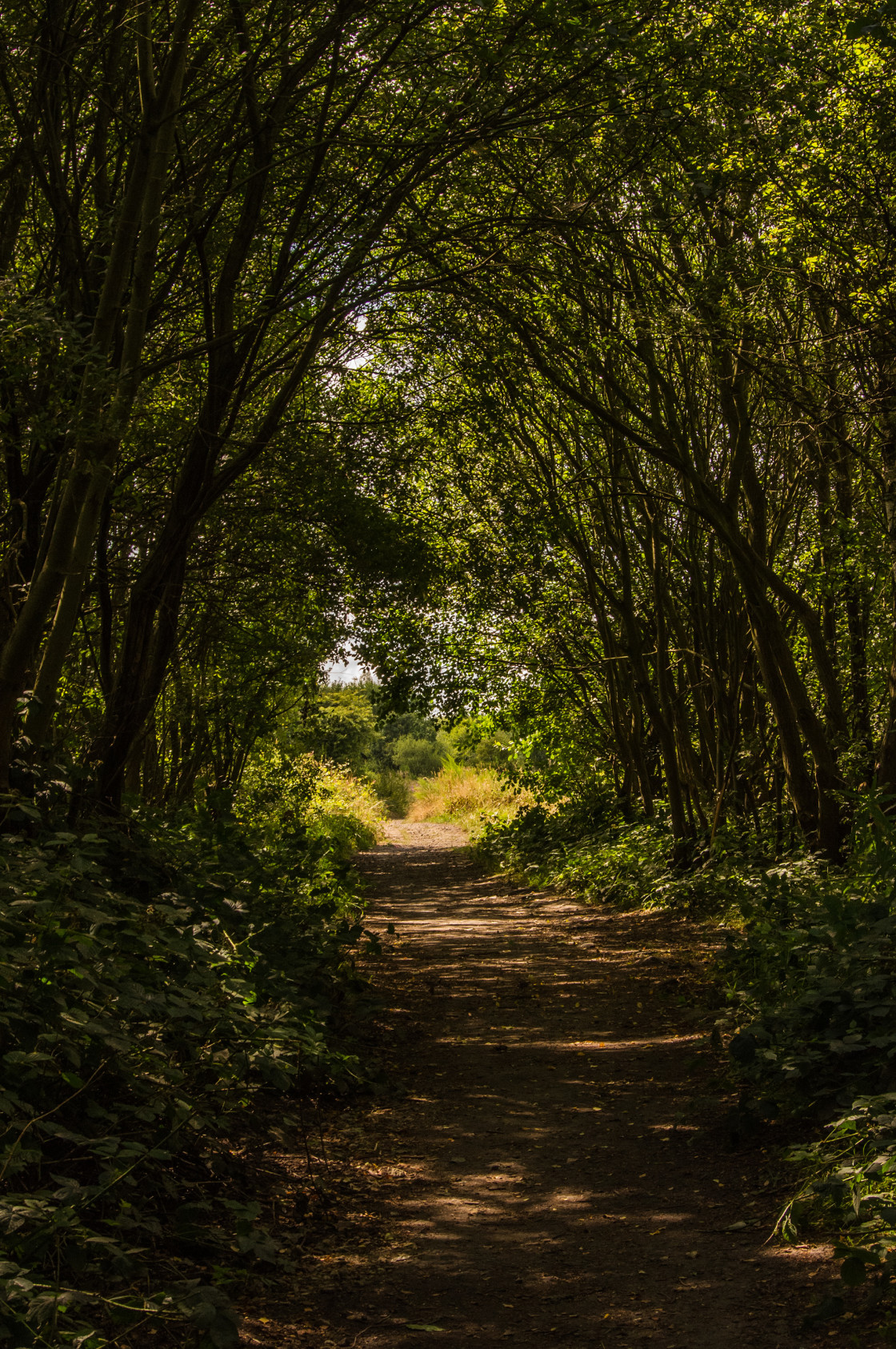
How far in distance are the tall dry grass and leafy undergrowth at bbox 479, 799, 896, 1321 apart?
1762cm

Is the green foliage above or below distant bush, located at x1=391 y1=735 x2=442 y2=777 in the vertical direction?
above

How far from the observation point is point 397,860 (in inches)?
843

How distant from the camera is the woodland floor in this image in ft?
10.1

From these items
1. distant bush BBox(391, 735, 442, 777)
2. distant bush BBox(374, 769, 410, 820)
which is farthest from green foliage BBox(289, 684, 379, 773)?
distant bush BBox(391, 735, 442, 777)

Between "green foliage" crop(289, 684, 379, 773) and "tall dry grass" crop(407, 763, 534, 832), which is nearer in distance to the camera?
"green foliage" crop(289, 684, 379, 773)

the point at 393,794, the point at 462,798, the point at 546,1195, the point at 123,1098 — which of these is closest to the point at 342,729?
the point at 462,798

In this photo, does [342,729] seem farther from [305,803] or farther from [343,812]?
[305,803]

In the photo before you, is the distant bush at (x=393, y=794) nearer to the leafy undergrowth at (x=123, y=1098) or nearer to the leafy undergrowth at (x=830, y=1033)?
the leafy undergrowth at (x=830, y=1033)

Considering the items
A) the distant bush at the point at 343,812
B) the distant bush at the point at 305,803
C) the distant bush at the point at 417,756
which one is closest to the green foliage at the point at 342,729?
the distant bush at the point at 305,803

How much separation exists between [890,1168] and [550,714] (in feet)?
45.9

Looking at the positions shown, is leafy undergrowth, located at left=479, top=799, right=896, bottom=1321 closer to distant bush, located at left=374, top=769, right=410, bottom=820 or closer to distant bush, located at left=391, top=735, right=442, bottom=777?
distant bush, located at left=374, top=769, right=410, bottom=820

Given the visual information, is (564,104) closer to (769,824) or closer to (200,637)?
(200,637)

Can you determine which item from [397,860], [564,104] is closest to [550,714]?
[397,860]

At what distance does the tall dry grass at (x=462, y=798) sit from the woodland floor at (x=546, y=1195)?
57.0 ft
